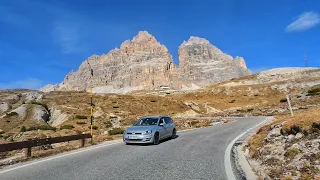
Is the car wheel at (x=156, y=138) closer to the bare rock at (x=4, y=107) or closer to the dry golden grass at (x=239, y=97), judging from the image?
the bare rock at (x=4, y=107)

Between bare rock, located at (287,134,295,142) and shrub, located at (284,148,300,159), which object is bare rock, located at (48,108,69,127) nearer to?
bare rock, located at (287,134,295,142)

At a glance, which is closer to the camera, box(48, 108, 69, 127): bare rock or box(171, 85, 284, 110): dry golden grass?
box(48, 108, 69, 127): bare rock

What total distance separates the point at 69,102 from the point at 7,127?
18403 mm

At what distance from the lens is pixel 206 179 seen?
7.23 meters

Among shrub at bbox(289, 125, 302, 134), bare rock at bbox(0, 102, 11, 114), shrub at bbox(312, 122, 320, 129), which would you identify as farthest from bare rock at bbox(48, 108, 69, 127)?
shrub at bbox(312, 122, 320, 129)

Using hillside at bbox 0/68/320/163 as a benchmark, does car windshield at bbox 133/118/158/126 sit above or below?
below

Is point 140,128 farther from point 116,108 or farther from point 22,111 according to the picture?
point 116,108

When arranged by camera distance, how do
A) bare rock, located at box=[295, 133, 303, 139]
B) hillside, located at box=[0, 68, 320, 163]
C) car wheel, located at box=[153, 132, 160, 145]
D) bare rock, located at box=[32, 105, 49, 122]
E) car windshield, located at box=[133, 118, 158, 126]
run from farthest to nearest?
bare rock, located at box=[32, 105, 49, 122], hillside, located at box=[0, 68, 320, 163], car windshield, located at box=[133, 118, 158, 126], car wheel, located at box=[153, 132, 160, 145], bare rock, located at box=[295, 133, 303, 139]

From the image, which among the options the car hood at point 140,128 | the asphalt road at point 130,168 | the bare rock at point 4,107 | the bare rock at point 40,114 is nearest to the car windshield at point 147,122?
the car hood at point 140,128

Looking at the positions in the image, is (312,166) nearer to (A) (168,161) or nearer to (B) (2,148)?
(A) (168,161)

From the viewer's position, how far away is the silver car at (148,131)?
605 inches

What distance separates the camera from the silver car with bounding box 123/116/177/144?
605 inches

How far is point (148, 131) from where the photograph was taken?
611 inches

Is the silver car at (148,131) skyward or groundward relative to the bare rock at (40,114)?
groundward
